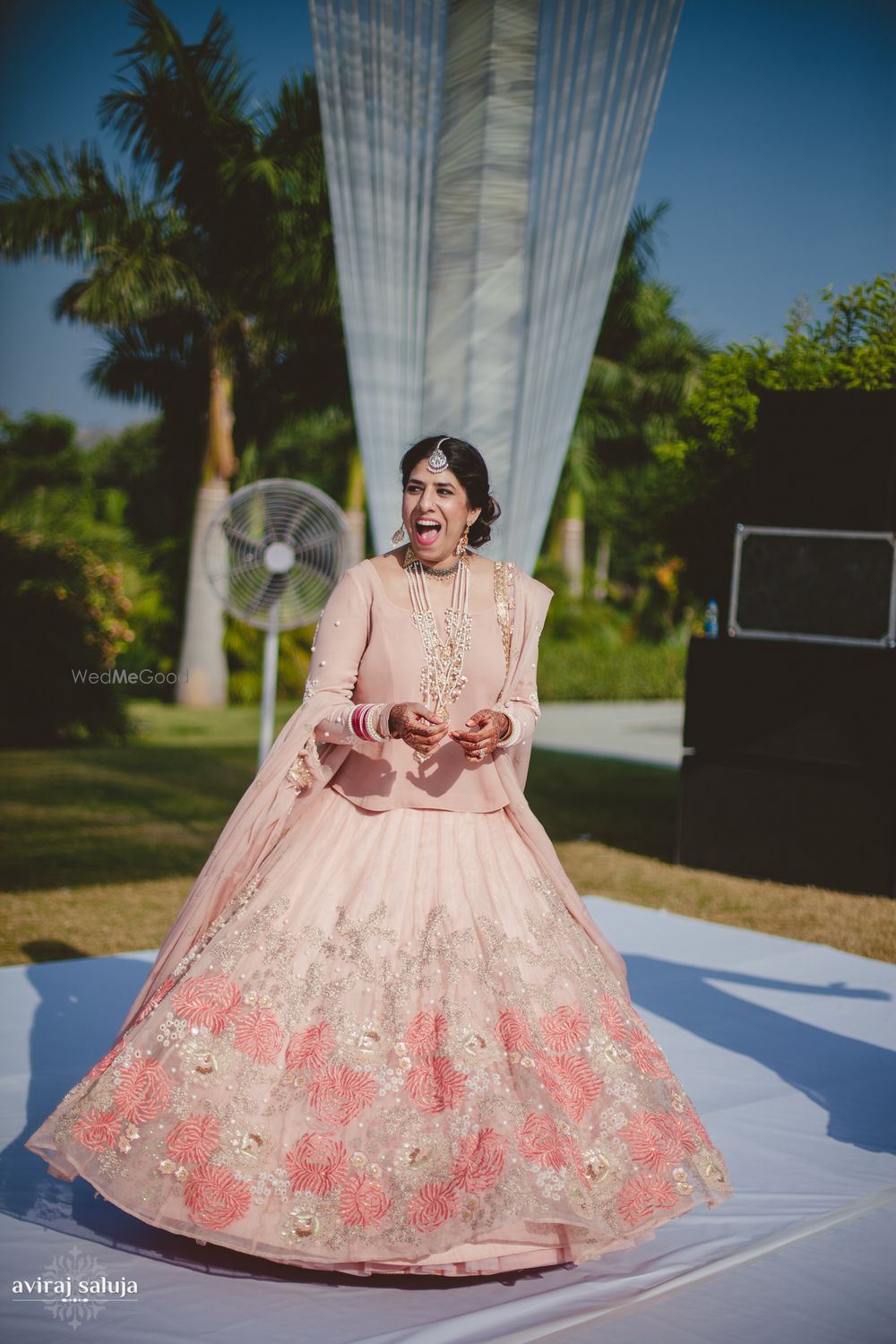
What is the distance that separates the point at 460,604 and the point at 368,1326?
→ 148 cm

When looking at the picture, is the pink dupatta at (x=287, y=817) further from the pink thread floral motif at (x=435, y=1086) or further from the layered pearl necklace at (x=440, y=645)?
the pink thread floral motif at (x=435, y=1086)

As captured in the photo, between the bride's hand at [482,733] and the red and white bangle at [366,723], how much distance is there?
162mm

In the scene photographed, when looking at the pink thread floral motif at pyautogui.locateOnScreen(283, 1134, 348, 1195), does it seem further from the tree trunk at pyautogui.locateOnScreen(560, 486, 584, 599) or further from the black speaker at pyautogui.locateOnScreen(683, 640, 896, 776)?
the tree trunk at pyautogui.locateOnScreen(560, 486, 584, 599)

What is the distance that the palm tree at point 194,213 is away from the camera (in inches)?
608

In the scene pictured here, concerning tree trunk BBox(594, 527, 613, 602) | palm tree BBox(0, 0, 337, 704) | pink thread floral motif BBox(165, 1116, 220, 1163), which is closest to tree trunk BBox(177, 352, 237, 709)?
palm tree BBox(0, 0, 337, 704)

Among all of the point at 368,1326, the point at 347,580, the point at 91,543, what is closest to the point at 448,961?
the point at 368,1326

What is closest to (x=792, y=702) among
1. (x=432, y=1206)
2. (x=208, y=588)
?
(x=432, y=1206)

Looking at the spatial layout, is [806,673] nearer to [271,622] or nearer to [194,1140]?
[271,622]

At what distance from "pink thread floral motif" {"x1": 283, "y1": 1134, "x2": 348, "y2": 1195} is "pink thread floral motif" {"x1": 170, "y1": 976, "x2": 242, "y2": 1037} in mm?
284

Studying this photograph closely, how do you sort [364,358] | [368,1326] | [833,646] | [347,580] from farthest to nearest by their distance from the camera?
[833,646], [364,358], [347,580], [368,1326]

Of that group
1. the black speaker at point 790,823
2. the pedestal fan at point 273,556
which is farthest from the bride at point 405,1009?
the black speaker at point 790,823

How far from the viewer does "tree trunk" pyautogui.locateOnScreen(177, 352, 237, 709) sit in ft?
57.8

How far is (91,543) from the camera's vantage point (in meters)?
16.4

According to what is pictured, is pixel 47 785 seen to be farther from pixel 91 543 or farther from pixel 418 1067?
pixel 418 1067
